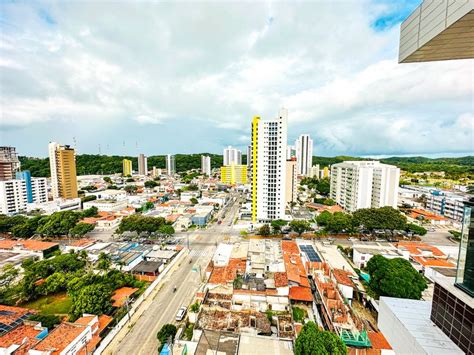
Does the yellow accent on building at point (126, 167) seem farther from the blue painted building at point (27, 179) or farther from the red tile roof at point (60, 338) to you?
the red tile roof at point (60, 338)

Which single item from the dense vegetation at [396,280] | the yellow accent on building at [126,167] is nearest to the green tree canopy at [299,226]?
the dense vegetation at [396,280]

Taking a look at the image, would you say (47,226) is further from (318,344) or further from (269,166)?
(318,344)

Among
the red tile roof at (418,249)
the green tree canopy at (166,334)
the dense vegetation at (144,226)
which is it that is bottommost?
the green tree canopy at (166,334)

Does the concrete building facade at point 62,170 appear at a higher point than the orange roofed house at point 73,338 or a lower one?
higher

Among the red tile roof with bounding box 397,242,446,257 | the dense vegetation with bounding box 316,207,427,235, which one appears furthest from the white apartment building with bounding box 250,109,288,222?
the red tile roof with bounding box 397,242,446,257

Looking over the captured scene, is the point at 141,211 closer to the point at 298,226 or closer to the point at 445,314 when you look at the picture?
the point at 298,226

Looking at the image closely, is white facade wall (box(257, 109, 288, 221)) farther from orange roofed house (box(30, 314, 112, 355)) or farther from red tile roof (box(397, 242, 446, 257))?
orange roofed house (box(30, 314, 112, 355))

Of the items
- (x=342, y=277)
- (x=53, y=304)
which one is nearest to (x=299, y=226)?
(x=342, y=277)

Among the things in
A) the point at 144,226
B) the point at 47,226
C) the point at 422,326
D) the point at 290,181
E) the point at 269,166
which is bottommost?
the point at 144,226
